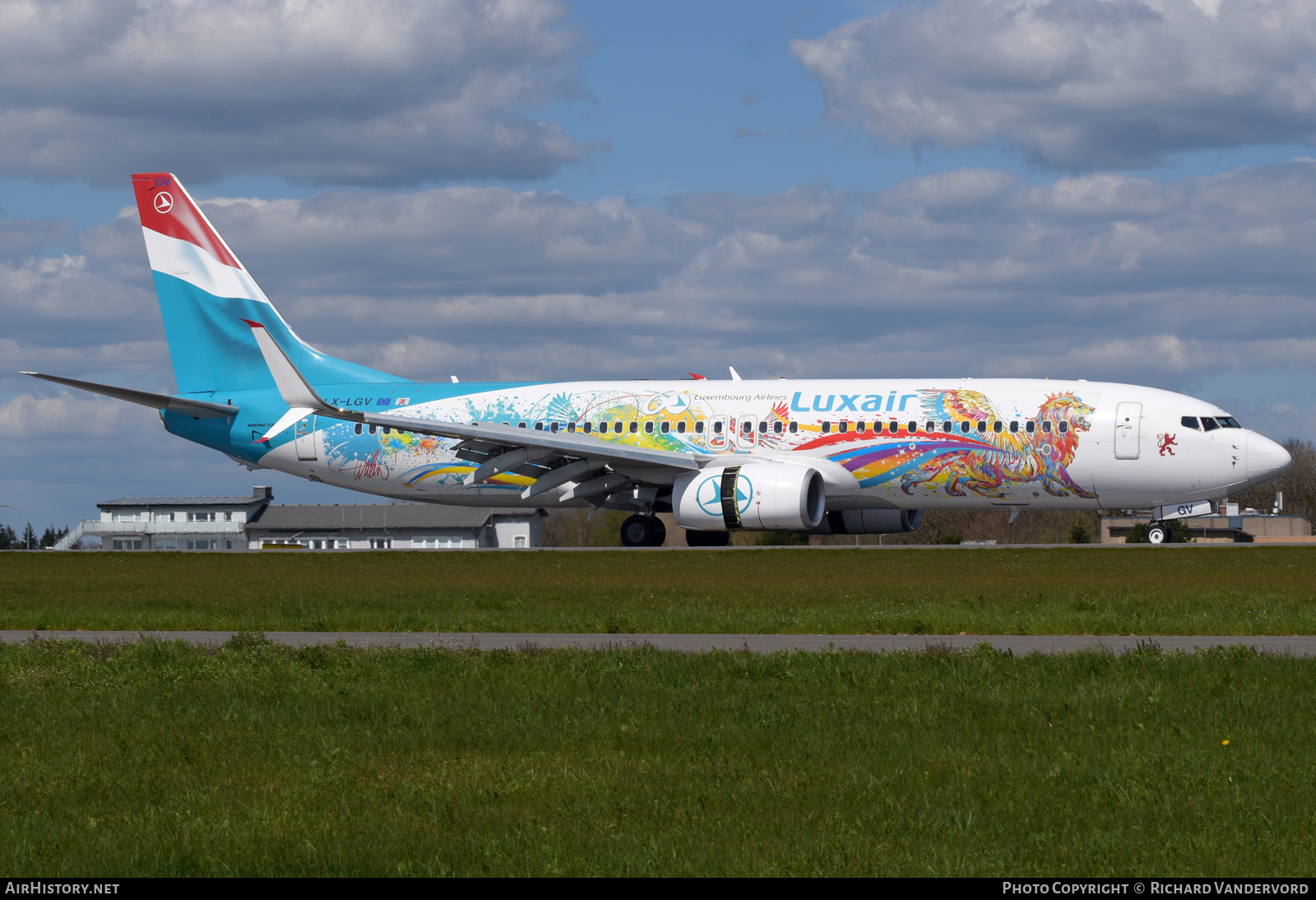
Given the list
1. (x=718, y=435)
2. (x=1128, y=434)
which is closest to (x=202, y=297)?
(x=718, y=435)

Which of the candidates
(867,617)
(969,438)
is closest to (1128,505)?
(969,438)

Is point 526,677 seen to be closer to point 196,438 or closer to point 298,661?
point 298,661

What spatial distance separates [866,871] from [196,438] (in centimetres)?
3874

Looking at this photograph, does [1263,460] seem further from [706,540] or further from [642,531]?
[642,531]

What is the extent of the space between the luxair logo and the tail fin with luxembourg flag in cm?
1198

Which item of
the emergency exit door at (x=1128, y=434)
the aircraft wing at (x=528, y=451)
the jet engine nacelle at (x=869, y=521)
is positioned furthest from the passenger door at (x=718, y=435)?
the emergency exit door at (x=1128, y=434)

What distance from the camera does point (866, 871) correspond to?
7184 millimetres

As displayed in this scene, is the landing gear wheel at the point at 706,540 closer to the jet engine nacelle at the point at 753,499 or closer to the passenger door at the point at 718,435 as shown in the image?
the passenger door at the point at 718,435

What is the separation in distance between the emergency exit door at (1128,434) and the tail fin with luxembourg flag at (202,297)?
20.9m

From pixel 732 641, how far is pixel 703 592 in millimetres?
7518

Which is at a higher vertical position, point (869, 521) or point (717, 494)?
point (717, 494)

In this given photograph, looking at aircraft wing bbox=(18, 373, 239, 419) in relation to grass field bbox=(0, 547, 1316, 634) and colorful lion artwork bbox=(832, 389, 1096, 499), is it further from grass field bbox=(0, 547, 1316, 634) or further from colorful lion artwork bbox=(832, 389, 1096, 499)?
colorful lion artwork bbox=(832, 389, 1096, 499)

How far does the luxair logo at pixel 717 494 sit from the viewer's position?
35.1m

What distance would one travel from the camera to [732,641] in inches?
664
